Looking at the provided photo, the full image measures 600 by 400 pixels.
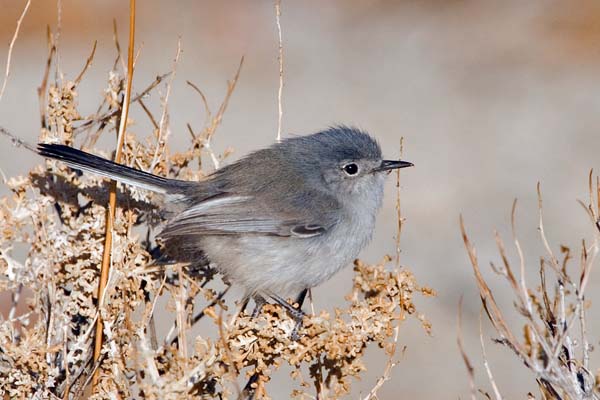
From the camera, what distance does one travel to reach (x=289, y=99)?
33.9ft

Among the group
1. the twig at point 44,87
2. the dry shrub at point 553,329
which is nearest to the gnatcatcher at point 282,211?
the twig at point 44,87

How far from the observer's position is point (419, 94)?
10750 mm

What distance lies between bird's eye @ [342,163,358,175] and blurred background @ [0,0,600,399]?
2957 mm

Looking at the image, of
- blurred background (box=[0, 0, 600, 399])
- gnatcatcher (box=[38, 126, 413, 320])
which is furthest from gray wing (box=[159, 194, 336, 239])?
Answer: blurred background (box=[0, 0, 600, 399])

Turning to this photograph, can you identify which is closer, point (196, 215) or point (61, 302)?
point (61, 302)

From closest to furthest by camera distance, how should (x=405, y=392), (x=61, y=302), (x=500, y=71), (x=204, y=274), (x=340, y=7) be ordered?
(x=61, y=302), (x=204, y=274), (x=405, y=392), (x=500, y=71), (x=340, y=7)

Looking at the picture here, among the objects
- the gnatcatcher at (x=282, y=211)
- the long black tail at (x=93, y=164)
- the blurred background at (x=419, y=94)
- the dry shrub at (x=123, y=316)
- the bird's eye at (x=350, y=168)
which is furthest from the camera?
the blurred background at (x=419, y=94)

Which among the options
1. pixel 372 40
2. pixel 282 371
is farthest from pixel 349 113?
pixel 282 371

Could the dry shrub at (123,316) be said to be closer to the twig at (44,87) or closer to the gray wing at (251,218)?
the twig at (44,87)

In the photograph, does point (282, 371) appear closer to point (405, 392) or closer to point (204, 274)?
point (405, 392)

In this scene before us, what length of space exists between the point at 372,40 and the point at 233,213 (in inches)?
334

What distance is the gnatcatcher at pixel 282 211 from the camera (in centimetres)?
351

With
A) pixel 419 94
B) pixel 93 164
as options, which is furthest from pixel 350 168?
pixel 419 94

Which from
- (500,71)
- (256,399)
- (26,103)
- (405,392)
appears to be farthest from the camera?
(500,71)
